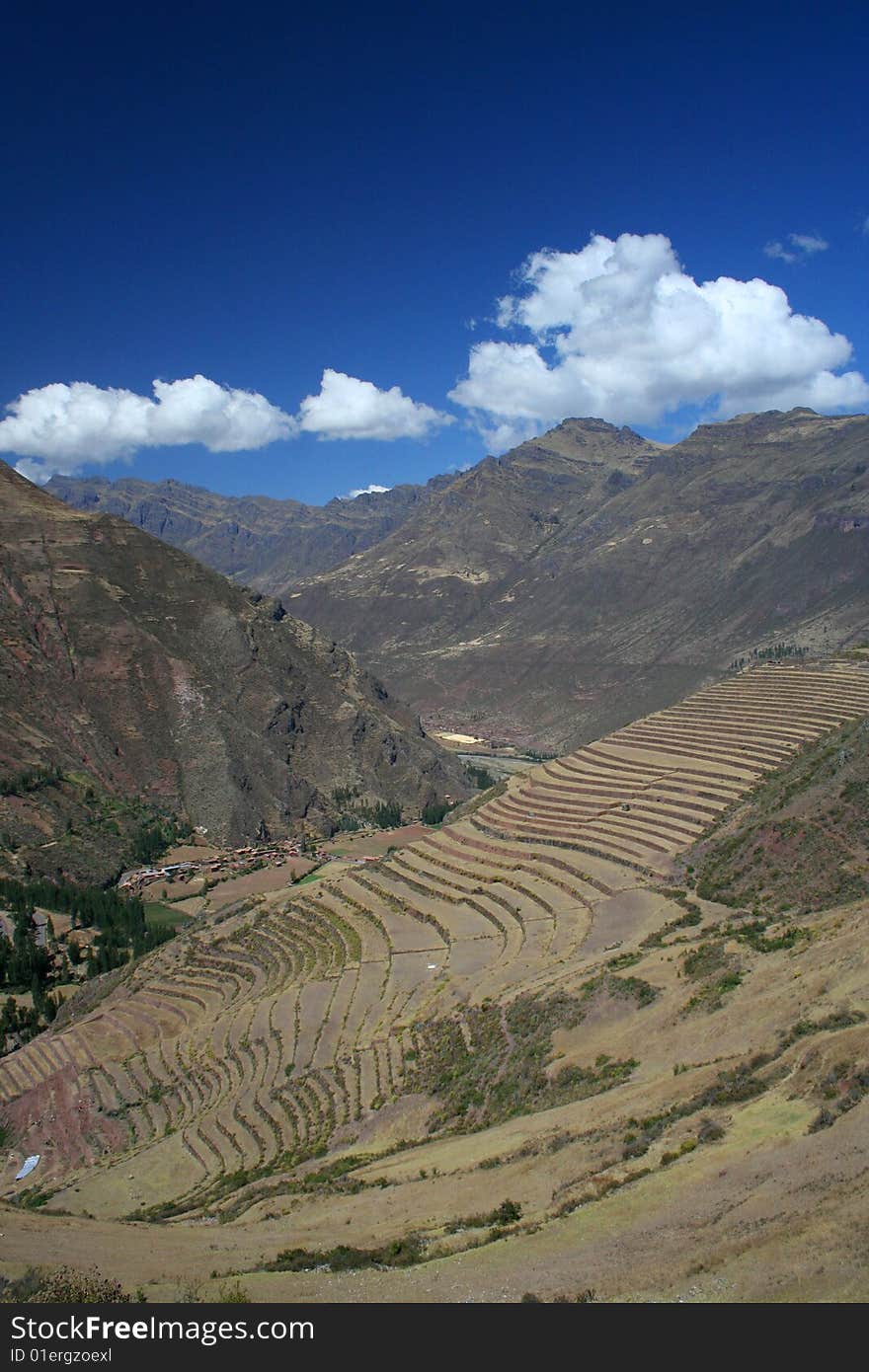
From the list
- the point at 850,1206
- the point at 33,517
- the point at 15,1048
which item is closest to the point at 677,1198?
the point at 850,1206

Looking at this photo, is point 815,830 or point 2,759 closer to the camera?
point 815,830

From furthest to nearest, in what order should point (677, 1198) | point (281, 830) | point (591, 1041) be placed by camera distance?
1. point (281, 830)
2. point (591, 1041)
3. point (677, 1198)

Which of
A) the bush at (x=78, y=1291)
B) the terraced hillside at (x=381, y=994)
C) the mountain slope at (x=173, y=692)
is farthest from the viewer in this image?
the mountain slope at (x=173, y=692)

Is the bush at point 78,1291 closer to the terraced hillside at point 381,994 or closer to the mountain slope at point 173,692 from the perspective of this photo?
the terraced hillside at point 381,994

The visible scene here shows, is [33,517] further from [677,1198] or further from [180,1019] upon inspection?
[677,1198]

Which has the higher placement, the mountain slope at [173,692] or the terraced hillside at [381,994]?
the mountain slope at [173,692]

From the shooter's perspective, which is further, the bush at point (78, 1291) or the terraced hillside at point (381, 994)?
the terraced hillside at point (381, 994)

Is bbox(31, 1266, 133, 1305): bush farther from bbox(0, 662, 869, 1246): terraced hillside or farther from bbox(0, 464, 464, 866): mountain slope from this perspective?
bbox(0, 464, 464, 866): mountain slope

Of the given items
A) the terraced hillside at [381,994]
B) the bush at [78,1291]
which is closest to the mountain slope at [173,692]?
the terraced hillside at [381,994]
